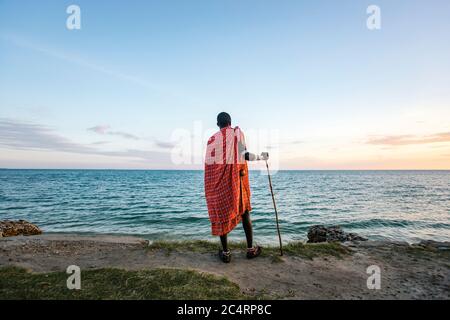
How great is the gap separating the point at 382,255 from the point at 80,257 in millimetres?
7194

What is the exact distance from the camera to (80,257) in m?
6.47

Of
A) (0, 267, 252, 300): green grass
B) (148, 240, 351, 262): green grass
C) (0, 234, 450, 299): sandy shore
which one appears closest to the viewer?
(0, 267, 252, 300): green grass

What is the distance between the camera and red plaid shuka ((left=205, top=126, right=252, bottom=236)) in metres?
5.58

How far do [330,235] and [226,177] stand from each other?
6.32 metres

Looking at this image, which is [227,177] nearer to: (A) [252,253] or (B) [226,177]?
(B) [226,177]

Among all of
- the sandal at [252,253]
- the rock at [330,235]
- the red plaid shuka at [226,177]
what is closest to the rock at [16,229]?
the red plaid shuka at [226,177]

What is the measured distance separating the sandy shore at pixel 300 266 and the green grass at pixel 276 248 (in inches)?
5.5

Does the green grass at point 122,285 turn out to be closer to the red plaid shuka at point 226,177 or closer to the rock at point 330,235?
the red plaid shuka at point 226,177

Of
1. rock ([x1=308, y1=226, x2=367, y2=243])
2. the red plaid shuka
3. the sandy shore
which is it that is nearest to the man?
the red plaid shuka

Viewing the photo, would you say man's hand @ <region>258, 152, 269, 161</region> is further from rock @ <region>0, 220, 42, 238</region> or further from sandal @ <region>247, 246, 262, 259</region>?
rock @ <region>0, 220, 42, 238</region>

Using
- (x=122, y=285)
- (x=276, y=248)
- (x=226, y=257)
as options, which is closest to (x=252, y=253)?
(x=226, y=257)

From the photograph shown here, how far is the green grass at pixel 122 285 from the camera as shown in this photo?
4152 millimetres
